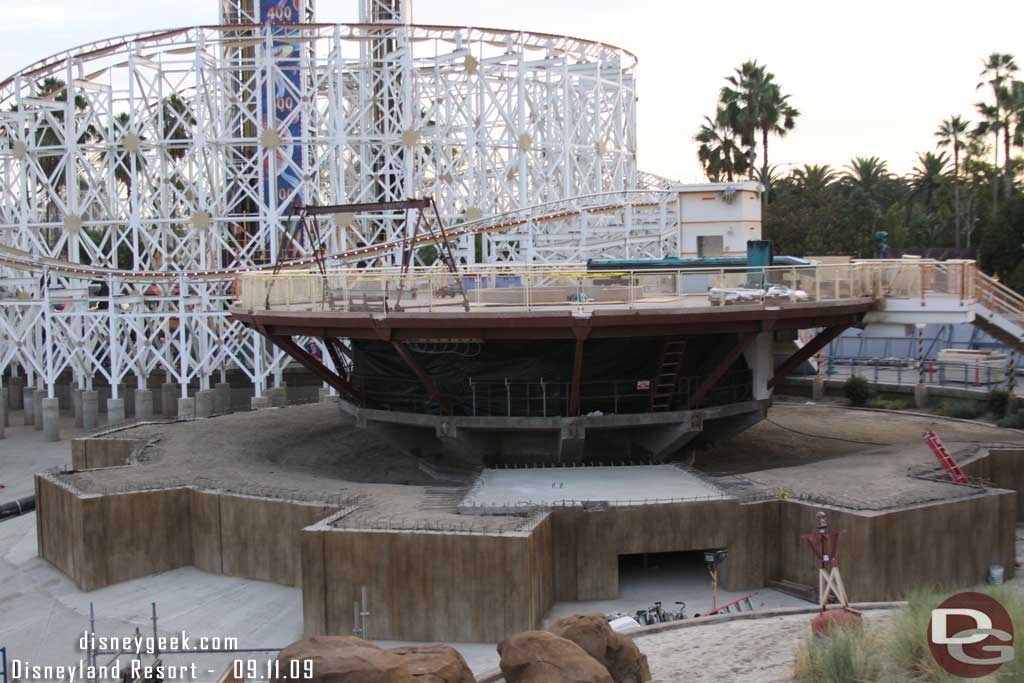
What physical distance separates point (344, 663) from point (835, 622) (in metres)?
7.64

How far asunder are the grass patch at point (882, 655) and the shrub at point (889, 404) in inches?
1166

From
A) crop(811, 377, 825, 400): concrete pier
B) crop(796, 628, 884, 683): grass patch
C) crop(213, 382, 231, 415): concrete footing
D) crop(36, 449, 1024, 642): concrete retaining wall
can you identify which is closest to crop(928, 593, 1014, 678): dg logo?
crop(796, 628, 884, 683): grass patch

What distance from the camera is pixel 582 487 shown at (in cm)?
2866

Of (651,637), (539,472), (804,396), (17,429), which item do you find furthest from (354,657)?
(17,429)

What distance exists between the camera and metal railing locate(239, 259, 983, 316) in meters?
29.8

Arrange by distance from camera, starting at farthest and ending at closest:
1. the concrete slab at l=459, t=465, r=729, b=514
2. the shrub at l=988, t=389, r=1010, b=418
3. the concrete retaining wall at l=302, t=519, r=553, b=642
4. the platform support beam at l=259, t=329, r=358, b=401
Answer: the shrub at l=988, t=389, r=1010, b=418
the platform support beam at l=259, t=329, r=358, b=401
the concrete slab at l=459, t=465, r=729, b=514
the concrete retaining wall at l=302, t=519, r=553, b=642

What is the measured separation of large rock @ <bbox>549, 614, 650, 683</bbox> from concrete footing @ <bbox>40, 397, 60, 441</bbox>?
43253 mm

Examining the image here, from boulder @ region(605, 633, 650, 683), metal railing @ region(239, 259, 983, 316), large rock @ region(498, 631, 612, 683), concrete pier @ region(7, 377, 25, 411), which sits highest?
metal railing @ region(239, 259, 983, 316)

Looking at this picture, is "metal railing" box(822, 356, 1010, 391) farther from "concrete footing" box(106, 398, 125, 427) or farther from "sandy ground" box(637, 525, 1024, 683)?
"concrete footing" box(106, 398, 125, 427)

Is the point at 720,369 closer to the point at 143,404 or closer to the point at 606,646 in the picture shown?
the point at 606,646

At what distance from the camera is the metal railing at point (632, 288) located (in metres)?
29.8

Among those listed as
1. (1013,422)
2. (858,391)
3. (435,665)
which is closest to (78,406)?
(858,391)

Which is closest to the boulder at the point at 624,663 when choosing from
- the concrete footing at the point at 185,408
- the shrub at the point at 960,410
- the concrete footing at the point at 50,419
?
the shrub at the point at 960,410

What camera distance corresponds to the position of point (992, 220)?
228ft
